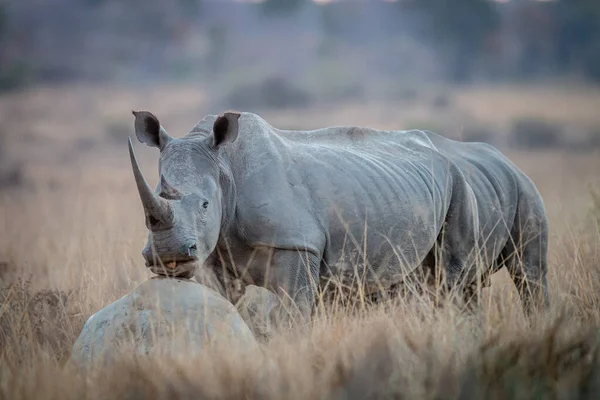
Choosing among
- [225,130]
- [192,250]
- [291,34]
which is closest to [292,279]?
[192,250]

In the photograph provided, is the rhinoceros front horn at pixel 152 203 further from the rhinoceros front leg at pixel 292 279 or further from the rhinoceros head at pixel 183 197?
the rhinoceros front leg at pixel 292 279

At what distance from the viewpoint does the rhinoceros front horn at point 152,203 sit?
566 cm

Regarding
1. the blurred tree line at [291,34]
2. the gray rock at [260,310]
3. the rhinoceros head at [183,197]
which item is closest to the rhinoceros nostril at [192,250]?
the rhinoceros head at [183,197]

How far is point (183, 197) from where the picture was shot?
6180mm

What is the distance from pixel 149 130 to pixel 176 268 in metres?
1.17

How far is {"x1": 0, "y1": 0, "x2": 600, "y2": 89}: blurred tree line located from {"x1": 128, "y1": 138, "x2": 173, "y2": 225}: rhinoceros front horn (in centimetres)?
4142

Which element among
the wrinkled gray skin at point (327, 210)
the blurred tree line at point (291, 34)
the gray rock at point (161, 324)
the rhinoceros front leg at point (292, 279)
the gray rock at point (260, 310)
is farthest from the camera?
the blurred tree line at point (291, 34)

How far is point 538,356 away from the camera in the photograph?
4992 mm

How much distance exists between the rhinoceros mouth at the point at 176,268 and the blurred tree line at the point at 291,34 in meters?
41.3

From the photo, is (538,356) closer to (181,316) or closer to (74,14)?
(181,316)

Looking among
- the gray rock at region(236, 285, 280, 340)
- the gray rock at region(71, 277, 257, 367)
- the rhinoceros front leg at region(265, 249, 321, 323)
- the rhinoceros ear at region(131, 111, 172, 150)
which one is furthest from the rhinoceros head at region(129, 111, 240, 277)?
the gray rock at region(236, 285, 280, 340)

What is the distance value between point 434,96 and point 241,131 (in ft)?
125

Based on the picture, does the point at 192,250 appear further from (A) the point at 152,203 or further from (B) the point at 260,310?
(B) the point at 260,310

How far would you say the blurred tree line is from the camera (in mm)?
52656
